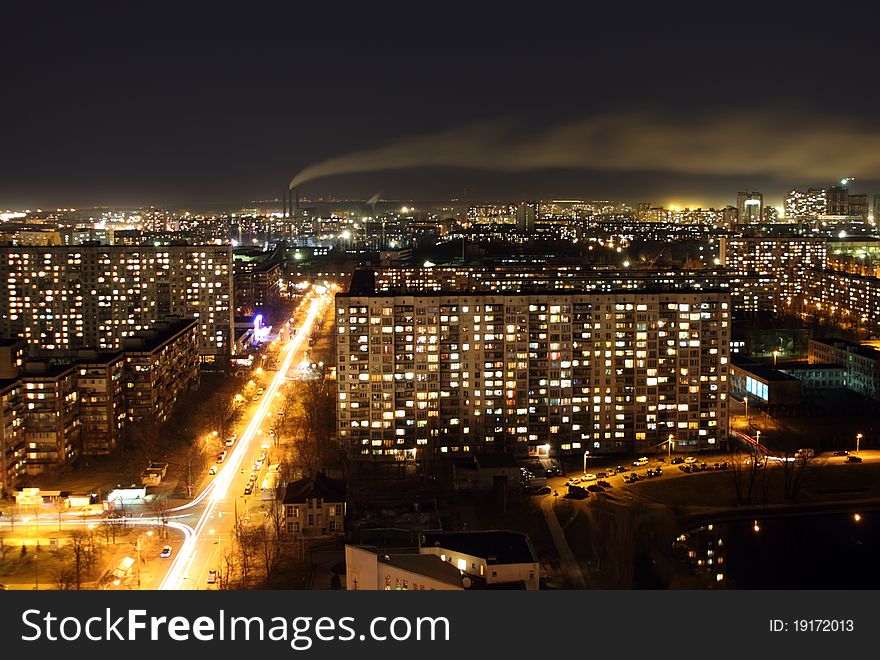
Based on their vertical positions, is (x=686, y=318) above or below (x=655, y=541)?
above

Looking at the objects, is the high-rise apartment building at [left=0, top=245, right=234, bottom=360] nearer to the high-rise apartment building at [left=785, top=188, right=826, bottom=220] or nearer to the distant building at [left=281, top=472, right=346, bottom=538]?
the distant building at [left=281, top=472, right=346, bottom=538]

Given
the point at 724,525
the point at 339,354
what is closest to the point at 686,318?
the point at 724,525

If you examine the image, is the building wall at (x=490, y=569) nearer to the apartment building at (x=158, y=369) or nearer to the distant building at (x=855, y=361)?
the apartment building at (x=158, y=369)

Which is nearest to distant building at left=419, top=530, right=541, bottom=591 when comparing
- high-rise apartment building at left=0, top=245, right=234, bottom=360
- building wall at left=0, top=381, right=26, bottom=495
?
building wall at left=0, top=381, right=26, bottom=495

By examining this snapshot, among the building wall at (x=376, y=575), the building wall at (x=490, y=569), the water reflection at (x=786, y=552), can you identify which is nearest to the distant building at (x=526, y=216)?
the water reflection at (x=786, y=552)

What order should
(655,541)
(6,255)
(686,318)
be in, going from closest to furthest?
1. (655,541)
2. (686,318)
3. (6,255)

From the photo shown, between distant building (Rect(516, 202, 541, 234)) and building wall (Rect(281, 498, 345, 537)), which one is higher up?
distant building (Rect(516, 202, 541, 234))
